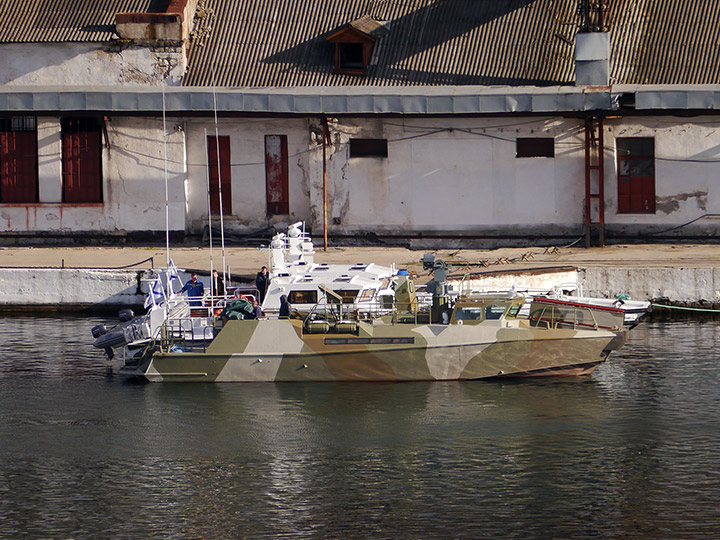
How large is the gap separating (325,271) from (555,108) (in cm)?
1415

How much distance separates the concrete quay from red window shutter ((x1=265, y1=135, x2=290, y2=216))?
2.59 metres

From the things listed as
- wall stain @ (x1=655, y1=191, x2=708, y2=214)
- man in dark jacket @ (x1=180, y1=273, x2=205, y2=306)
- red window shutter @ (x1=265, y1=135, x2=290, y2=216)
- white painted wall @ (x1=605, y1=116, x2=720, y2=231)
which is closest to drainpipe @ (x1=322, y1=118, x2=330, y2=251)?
red window shutter @ (x1=265, y1=135, x2=290, y2=216)

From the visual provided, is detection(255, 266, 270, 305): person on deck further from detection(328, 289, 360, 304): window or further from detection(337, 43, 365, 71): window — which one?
detection(337, 43, 365, 71): window

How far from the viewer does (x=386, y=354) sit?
2831 centimetres

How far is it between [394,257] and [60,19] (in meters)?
16.8

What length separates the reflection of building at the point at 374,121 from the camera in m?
43.2

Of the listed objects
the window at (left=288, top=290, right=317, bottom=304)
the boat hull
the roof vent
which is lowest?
the boat hull

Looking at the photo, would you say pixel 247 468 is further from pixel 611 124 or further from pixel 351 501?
pixel 611 124

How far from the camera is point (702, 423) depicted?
24.7 meters

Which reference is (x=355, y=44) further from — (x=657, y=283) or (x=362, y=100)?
(x=657, y=283)

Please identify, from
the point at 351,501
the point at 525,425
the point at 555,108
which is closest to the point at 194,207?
the point at 555,108

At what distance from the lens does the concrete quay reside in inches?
1463

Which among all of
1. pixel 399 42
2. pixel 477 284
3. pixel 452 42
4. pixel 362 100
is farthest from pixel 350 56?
pixel 477 284

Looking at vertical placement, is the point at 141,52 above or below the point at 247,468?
above
